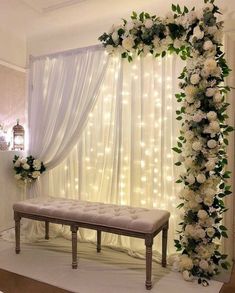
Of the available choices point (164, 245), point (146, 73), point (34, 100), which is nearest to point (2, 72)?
point (34, 100)

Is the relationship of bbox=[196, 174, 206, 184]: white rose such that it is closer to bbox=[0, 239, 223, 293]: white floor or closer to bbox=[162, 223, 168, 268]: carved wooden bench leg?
bbox=[162, 223, 168, 268]: carved wooden bench leg

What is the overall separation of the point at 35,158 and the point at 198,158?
2201 millimetres

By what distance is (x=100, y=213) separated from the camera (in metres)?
2.61

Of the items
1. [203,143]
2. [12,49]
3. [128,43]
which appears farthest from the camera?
[12,49]

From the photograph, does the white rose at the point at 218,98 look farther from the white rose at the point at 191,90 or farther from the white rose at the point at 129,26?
the white rose at the point at 129,26

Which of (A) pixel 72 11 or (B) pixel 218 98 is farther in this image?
(A) pixel 72 11

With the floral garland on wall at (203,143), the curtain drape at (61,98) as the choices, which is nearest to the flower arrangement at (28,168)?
the curtain drape at (61,98)

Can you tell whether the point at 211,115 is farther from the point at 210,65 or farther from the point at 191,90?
the point at 210,65

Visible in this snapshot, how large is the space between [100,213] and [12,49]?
259cm

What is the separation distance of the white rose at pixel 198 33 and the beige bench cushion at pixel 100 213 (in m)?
1.58

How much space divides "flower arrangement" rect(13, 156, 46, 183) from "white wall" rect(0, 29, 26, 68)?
1.35 metres

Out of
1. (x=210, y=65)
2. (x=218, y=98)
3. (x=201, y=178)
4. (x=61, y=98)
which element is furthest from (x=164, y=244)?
(x=61, y=98)

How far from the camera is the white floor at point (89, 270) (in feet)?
7.64

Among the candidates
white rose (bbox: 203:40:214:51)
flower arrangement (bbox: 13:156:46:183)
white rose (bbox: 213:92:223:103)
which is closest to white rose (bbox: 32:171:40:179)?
flower arrangement (bbox: 13:156:46:183)
